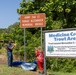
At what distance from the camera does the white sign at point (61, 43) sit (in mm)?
12711

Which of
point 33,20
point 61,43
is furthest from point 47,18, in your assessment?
point 61,43

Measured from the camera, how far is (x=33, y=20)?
19047mm

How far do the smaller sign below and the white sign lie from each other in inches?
200

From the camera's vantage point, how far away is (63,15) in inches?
990

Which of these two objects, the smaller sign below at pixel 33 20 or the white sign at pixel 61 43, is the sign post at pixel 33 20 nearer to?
the smaller sign below at pixel 33 20

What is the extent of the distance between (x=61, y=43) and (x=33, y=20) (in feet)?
20.6

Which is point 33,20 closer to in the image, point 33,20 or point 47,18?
point 33,20

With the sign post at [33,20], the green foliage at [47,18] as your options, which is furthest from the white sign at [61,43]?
the green foliage at [47,18]

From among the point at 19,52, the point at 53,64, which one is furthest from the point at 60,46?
the point at 19,52

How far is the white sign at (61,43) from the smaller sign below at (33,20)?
508 cm

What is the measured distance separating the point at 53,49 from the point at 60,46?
37 cm

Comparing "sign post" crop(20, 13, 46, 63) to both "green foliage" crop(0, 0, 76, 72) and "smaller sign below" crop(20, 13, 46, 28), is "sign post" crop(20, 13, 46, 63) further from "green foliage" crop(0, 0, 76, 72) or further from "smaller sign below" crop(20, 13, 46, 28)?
"green foliage" crop(0, 0, 76, 72)

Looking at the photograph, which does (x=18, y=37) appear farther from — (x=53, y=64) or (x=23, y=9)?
(x=53, y=64)

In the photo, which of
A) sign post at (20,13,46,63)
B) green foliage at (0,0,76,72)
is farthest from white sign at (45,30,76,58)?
green foliage at (0,0,76,72)
